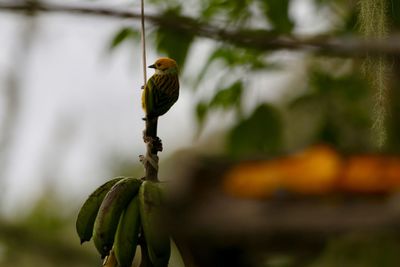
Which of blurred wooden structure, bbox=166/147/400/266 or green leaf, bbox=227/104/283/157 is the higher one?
green leaf, bbox=227/104/283/157

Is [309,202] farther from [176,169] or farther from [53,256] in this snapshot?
[53,256]

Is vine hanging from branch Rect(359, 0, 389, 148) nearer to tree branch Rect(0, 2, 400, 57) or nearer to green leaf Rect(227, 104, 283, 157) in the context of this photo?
tree branch Rect(0, 2, 400, 57)

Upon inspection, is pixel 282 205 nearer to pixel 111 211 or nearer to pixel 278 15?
pixel 111 211

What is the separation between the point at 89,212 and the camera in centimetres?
71

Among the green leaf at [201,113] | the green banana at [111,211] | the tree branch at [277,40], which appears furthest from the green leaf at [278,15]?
the green banana at [111,211]

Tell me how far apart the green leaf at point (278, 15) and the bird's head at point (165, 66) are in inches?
31.2

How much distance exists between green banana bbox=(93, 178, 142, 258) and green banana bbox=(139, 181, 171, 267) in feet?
0.08

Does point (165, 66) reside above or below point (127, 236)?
above

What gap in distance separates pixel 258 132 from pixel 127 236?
39.7 inches

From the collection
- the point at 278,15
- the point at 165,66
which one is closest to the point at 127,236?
the point at 165,66

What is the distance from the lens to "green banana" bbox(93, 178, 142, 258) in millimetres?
643

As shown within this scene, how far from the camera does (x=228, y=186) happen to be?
0.35 meters

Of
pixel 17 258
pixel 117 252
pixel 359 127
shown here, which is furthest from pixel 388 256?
pixel 17 258

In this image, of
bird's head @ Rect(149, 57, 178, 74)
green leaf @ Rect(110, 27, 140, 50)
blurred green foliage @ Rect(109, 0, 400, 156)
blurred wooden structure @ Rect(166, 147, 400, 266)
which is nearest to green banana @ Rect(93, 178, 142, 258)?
bird's head @ Rect(149, 57, 178, 74)
